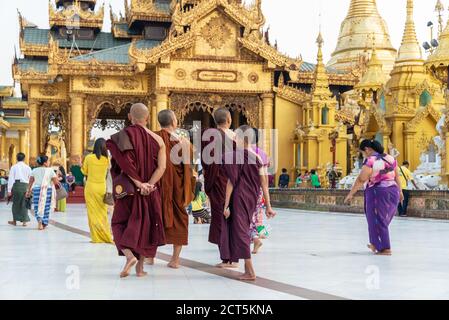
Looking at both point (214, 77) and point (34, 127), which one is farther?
point (34, 127)

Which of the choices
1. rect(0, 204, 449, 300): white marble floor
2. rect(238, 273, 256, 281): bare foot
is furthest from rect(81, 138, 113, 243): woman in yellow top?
rect(238, 273, 256, 281): bare foot

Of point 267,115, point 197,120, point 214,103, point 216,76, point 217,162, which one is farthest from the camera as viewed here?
point 197,120

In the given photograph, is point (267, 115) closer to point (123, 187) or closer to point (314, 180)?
point (314, 180)

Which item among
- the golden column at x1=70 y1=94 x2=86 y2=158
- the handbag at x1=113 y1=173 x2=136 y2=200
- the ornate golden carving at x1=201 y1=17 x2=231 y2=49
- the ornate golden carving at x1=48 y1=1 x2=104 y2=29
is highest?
the ornate golden carving at x1=48 y1=1 x2=104 y2=29

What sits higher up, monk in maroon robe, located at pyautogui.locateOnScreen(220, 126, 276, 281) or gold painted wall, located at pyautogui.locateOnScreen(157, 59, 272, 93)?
gold painted wall, located at pyautogui.locateOnScreen(157, 59, 272, 93)

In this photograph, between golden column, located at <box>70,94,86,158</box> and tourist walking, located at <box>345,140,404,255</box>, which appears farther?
golden column, located at <box>70,94,86,158</box>

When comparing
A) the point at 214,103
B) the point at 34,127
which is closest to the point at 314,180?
the point at 214,103

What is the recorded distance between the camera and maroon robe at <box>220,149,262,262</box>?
7711mm

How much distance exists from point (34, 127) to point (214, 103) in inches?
309

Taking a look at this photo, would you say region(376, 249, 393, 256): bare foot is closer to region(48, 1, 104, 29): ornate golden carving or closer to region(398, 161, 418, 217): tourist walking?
region(398, 161, 418, 217): tourist walking

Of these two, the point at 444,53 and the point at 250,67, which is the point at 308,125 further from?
the point at 444,53

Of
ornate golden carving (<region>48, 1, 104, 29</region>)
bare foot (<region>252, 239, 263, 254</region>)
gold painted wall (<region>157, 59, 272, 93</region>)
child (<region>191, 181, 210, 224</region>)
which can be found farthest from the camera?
ornate golden carving (<region>48, 1, 104, 29</region>)

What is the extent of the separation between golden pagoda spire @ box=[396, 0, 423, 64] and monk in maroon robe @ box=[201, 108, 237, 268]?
1870 cm

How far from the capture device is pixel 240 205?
7.79 meters
